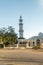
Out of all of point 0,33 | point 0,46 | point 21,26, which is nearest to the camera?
point 0,46

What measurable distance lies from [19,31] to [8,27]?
7.35 meters

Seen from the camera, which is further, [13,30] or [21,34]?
[13,30]

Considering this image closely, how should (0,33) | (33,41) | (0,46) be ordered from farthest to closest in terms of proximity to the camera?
(0,33), (33,41), (0,46)

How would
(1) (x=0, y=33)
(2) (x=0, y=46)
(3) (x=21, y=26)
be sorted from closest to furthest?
(2) (x=0, y=46) → (1) (x=0, y=33) → (3) (x=21, y=26)

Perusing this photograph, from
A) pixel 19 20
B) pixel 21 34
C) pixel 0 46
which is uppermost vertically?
pixel 19 20

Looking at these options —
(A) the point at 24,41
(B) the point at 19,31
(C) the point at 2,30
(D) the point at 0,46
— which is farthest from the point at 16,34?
(D) the point at 0,46

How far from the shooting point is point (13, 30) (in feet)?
432

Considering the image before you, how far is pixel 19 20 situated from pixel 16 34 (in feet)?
30.2

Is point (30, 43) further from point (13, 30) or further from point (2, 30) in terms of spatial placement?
point (13, 30)

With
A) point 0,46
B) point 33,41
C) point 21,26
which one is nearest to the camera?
point 0,46

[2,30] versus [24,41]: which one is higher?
[2,30]

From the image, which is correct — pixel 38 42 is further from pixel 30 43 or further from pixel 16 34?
pixel 16 34

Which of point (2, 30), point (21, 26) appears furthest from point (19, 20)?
point (2, 30)

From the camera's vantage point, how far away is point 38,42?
299ft
